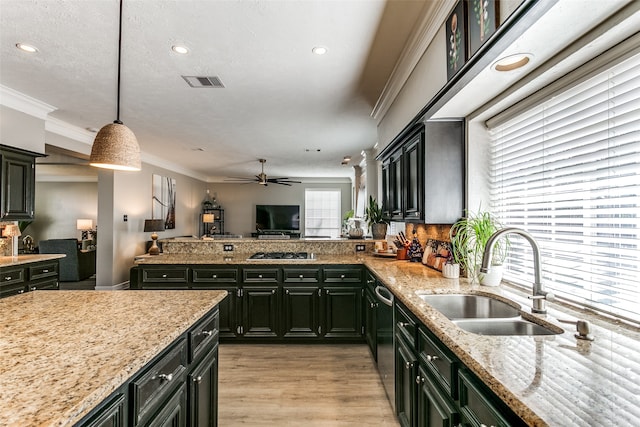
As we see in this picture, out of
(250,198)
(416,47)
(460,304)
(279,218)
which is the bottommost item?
(460,304)

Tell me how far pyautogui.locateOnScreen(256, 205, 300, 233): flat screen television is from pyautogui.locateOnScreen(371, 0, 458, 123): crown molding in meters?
7.19

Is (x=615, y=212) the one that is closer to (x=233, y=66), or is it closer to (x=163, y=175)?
(x=233, y=66)

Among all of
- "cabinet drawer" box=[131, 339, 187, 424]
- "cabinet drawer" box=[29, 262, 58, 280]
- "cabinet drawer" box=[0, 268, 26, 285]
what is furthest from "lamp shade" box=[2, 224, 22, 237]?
"cabinet drawer" box=[131, 339, 187, 424]

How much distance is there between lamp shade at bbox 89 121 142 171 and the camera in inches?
69.4

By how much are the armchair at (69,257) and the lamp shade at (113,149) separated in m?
6.69

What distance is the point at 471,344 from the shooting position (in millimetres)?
1204

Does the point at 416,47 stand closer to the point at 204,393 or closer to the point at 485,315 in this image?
the point at 485,315

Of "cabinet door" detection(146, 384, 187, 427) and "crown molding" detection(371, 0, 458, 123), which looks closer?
"cabinet door" detection(146, 384, 187, 427)

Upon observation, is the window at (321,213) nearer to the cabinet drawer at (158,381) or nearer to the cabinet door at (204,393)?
the cabinet door at (204,393)

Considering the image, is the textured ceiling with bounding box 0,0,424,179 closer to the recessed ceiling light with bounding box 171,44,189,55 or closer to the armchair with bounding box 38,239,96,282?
the recessed ceiling light with bounding box 171,44,189,55

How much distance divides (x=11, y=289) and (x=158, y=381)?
3541 millimetres

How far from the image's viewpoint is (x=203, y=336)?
172 cm

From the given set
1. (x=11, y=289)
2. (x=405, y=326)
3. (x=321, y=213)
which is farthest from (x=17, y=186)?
(x=321, y=213)

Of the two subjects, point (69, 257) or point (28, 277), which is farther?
point (69, 257)
